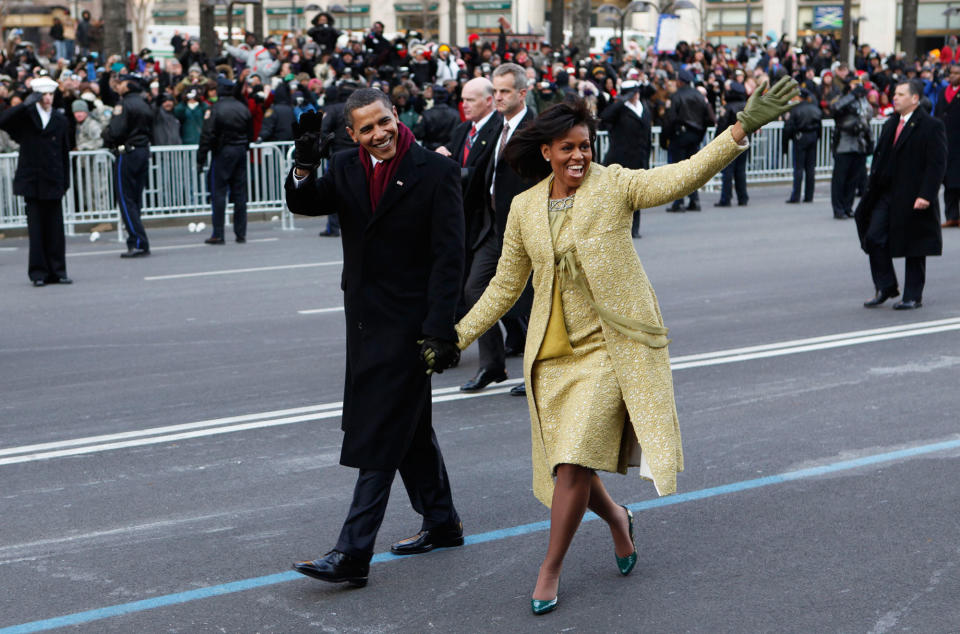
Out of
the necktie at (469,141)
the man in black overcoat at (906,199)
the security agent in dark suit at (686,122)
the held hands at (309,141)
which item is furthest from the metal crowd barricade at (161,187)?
the held hands at (309,141)

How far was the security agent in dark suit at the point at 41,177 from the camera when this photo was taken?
12789 mm

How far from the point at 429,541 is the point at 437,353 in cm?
95

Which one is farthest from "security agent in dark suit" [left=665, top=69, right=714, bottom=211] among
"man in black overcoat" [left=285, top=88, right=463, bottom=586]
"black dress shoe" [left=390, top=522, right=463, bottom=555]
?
"man in black overcoat" [left=285, top=88, right=463, bottom=586]

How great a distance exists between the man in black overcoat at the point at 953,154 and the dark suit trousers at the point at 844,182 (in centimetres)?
135

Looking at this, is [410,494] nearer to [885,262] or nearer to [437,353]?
[437,353]

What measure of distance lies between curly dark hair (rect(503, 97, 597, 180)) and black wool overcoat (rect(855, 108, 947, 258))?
6.68 m

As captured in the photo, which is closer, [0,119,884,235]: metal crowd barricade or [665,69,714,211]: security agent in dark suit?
[0,119,884,235]: metal crowd barricade

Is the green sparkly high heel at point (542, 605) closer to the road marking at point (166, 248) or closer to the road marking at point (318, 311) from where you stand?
the road marking at point (318, 311)

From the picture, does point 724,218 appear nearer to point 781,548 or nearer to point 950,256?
point 950,256

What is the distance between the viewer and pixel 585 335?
4.56 meters

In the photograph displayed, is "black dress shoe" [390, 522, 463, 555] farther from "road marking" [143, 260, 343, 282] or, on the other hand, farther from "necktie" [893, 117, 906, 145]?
"road marking" [143, 260, 343, 282]

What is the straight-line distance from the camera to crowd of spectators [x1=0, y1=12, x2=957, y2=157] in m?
18.3

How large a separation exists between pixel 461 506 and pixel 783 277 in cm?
789

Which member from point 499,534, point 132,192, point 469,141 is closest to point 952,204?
point 132,192
